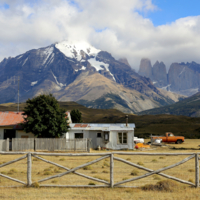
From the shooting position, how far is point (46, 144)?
3281 centimetres

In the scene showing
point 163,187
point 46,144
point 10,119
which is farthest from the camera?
point 10,119

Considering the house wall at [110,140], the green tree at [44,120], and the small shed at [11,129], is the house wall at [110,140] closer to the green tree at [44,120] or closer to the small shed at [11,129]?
the green tree at [44,120]

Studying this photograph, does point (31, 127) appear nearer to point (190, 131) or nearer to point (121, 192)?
point (121, 192)

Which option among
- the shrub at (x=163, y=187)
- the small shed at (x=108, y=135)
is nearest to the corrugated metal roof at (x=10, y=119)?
the small shed at (x=108, y=135)

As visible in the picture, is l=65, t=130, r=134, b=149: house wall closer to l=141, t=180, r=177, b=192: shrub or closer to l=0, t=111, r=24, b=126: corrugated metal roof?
l=0, t=111, r=24, b=126: corrugated metal roof

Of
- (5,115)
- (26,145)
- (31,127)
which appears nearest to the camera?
→ (26,145)

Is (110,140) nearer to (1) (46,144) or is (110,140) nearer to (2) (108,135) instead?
(2) (108,135)

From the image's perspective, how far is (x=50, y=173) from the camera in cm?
1503

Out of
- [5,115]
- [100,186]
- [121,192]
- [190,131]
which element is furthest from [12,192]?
[190,131]

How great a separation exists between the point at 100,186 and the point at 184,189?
3344 millimetres

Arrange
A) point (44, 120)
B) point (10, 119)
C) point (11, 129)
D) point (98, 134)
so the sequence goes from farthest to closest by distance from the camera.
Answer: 1. point (10, 119)
2. point (11, 129)
3. point (98, 134)
4. point (44, 120)

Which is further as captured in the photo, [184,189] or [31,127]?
[31,127]

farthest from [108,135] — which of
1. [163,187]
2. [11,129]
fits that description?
[163,187]

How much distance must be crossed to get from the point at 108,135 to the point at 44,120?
29.2ft
